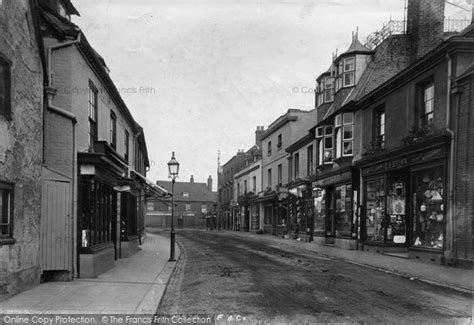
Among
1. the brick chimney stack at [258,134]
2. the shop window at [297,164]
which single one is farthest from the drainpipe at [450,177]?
the brick chimney stack at [258,134]

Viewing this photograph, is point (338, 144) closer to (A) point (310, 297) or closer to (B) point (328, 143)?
(B) point (328, 143)

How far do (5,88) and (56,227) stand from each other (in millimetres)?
3415

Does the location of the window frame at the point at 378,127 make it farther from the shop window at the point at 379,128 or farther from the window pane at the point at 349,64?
the window pane at the point at 349,64

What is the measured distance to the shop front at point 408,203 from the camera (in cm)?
1423

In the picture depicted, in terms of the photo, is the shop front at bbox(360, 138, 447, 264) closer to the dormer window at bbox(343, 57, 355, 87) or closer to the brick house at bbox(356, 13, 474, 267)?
the brick house at bbox(356, 13, 474, 267)

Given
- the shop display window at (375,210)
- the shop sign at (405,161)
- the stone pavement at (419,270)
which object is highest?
the shop sign at (405,161)

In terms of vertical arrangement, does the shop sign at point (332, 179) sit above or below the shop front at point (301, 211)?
above

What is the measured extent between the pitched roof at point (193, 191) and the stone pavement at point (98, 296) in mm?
65529

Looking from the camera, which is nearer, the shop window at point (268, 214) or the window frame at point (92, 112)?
the window frame at point (92, 112)

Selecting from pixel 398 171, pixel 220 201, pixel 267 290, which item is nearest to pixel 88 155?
pixel 267 290

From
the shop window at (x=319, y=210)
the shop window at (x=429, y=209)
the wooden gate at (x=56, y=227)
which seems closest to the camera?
the wooden gate at (x=56, y=227)

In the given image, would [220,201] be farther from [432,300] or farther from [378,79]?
[432,300]

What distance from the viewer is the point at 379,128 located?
18984 mm

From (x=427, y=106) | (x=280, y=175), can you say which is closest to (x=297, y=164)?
(x=280, y=175)
